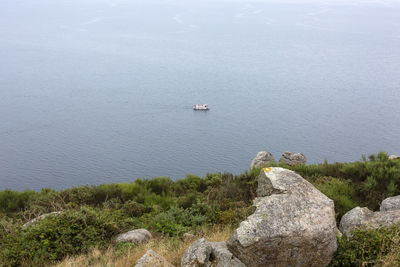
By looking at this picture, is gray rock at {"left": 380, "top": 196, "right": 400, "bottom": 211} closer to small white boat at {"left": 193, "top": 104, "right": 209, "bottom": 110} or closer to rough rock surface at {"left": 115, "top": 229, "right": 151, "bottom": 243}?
rough rock surface at {"left": 115, "top": 229, "right": 151, "bottom": 243}

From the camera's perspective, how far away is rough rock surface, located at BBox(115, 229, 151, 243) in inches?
416

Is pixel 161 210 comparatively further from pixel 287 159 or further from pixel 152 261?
pixel 287 159

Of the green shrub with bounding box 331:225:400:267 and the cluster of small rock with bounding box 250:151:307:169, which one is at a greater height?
the green shrub with bounding box 331:225:400:267

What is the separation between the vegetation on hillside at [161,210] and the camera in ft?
31.2

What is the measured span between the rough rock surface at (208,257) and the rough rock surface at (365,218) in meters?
3.59

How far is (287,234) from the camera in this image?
22.1ft

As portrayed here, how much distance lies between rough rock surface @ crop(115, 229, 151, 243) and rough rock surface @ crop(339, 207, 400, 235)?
5.48 metres

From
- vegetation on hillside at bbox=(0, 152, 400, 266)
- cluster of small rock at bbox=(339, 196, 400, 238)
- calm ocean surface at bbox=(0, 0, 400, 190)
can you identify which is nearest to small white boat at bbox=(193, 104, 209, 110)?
calm ocean surface at bbox=(0, 0, 400, 190)

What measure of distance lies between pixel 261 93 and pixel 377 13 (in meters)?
137

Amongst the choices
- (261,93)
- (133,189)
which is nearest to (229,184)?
(133,189)

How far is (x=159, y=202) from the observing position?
1503 cm

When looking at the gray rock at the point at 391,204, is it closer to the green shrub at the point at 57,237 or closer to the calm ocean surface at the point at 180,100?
the green shrub at the point at 57,237

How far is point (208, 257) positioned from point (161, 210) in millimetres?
6675

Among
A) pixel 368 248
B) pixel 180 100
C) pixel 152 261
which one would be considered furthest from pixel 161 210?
pixel 180 100
